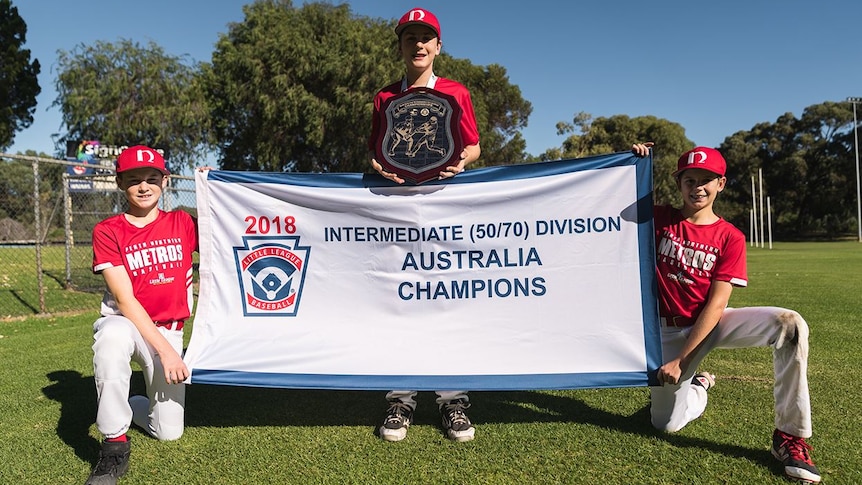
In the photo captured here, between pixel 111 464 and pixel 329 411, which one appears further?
pixel 329 411

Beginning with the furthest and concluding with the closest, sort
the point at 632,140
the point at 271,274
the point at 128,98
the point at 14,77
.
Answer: the point at 632,140 < the point at 14,77 < the point at 128,98 < the point at 271,274

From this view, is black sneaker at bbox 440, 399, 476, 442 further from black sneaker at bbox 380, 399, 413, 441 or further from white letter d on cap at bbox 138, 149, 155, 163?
white letter d on cap at bbox 138, 149, 155, 163

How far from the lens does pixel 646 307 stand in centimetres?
337

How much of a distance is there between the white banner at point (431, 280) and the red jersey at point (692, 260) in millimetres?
102

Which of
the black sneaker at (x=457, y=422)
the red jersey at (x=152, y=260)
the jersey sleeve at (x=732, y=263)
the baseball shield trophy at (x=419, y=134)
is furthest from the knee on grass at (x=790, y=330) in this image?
the red jersey at (x=152, y=260)

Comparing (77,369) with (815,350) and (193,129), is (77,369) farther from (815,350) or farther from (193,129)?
(193,129)

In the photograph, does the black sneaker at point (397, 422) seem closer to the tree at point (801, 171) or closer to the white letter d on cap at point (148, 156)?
the white letter d on cap at point (148, 156)

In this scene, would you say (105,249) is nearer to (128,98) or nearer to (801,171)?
(128,98)

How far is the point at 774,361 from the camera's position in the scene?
294 centimetres

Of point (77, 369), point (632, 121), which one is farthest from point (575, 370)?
point (632, 121)

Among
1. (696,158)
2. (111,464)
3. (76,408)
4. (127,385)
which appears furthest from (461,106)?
(76,408)

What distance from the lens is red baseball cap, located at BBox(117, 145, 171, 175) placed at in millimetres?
3283

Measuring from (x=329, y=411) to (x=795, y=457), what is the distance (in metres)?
Result: 2.76

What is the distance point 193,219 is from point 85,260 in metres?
13.2
